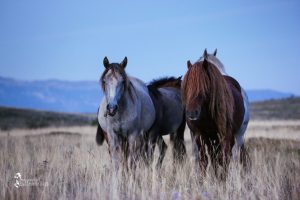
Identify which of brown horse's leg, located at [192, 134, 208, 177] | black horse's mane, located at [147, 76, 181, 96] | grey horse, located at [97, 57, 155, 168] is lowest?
brown horse's leg, located at [192, 134, 208, 177]

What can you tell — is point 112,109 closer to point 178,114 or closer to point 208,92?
point 208,92

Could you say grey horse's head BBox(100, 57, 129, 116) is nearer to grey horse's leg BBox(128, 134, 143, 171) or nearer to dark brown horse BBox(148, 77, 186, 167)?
grey horse's leg BBox(128, 134, 143, 171)

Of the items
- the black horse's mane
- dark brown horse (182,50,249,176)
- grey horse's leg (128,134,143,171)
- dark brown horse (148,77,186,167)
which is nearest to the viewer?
dark brown horse (182,50,249,176)

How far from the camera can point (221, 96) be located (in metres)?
6.62

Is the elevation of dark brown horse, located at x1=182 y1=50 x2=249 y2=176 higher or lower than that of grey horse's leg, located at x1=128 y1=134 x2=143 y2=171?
higher

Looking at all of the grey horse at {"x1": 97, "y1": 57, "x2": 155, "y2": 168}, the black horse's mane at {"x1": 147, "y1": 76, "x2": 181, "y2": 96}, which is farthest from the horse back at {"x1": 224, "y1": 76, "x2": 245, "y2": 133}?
the black horse's mane at {"x1": 147, "y1": 76, "x2": 181, "y2": 96}

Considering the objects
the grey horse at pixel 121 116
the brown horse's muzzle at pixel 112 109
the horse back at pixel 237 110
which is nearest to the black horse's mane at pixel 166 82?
the grey horse at pixel 121 116

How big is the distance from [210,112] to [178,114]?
3.11 meters

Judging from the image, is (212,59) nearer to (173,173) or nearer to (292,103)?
(173,173)

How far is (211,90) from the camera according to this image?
260 inches

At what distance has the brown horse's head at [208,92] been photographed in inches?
253

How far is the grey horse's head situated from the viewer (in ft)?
23.7

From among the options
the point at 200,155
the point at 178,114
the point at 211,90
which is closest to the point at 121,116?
the point at 200,155

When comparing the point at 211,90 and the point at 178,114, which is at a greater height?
the point at 211,90
